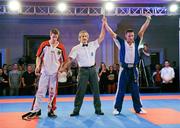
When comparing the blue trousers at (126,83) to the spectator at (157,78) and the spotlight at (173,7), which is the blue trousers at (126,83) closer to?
the spotlight at (173,7)

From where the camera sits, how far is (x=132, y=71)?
5.78 m

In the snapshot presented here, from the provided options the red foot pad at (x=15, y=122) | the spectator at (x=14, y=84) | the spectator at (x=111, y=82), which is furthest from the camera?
the spectator at (x=111, y=82)

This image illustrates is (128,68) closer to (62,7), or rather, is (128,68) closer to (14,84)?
(62,7)

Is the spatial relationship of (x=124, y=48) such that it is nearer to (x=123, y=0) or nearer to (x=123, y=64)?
(x=123, y=64)

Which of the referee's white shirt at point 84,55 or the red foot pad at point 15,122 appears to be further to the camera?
the referee's white shirt at point 84,55

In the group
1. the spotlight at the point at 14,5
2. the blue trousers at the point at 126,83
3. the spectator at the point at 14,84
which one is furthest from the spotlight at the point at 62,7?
the blue trousers at the point at 126,83

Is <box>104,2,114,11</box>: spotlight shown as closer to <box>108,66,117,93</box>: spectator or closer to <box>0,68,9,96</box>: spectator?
<box>108,66,117,93</box>: spectator

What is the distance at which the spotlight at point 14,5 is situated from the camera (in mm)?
10300

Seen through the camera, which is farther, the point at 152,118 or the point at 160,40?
the point at 160,40

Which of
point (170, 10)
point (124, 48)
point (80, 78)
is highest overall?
point (170, 10)

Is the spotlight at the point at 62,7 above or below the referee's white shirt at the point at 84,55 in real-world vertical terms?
above

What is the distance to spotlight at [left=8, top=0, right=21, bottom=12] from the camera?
33.8 feet

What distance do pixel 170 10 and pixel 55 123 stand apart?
7689 mm

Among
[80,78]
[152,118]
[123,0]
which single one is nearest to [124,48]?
[80,78]
